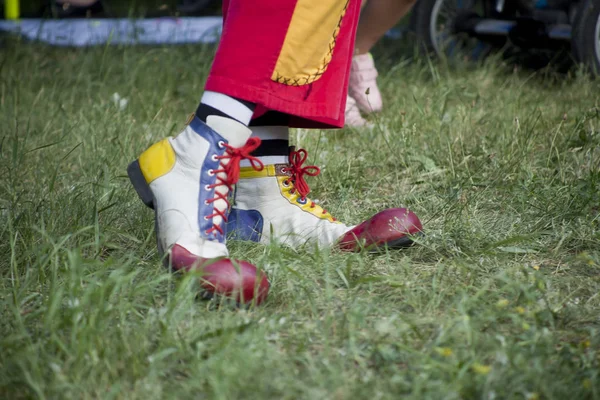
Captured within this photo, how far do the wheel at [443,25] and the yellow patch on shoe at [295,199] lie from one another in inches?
65.4

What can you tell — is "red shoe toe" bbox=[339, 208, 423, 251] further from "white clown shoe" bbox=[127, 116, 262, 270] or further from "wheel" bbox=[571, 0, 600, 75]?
"wheel" bbox=[571, 0, 600, 75]

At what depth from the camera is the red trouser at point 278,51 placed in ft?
3.76

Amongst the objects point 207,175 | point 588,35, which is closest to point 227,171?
point 207,175

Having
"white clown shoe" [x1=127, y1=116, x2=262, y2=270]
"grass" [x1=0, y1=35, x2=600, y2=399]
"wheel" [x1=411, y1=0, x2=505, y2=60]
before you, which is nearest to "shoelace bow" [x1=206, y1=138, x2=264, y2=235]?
"white clown shoe" [x1=127, y1=116, x2=262, y2=270]

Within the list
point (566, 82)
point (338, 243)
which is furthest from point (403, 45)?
point (338, 243)

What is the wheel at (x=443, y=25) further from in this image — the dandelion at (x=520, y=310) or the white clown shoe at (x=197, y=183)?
the dandelion at (x=520, y=310)

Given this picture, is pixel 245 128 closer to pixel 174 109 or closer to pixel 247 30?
pixel 247 30

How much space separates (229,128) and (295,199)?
296 mm

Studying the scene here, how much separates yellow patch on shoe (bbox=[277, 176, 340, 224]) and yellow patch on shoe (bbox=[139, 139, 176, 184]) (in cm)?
27

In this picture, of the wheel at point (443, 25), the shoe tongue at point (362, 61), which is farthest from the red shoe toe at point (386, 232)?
the wheel at point (443, 25)

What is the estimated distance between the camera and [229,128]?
1220 mm

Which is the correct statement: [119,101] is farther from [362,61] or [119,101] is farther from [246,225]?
[246,225]

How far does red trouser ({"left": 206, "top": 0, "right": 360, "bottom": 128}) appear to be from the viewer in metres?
1.15

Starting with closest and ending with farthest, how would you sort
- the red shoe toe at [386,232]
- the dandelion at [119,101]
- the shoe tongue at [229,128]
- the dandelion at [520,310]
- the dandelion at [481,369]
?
the dandelion at [481,369] < the dandelion at [520,310] < the shoe tongue at [229,128] < the red shoe toe at [386,232] < the dandelion at [119,101]
